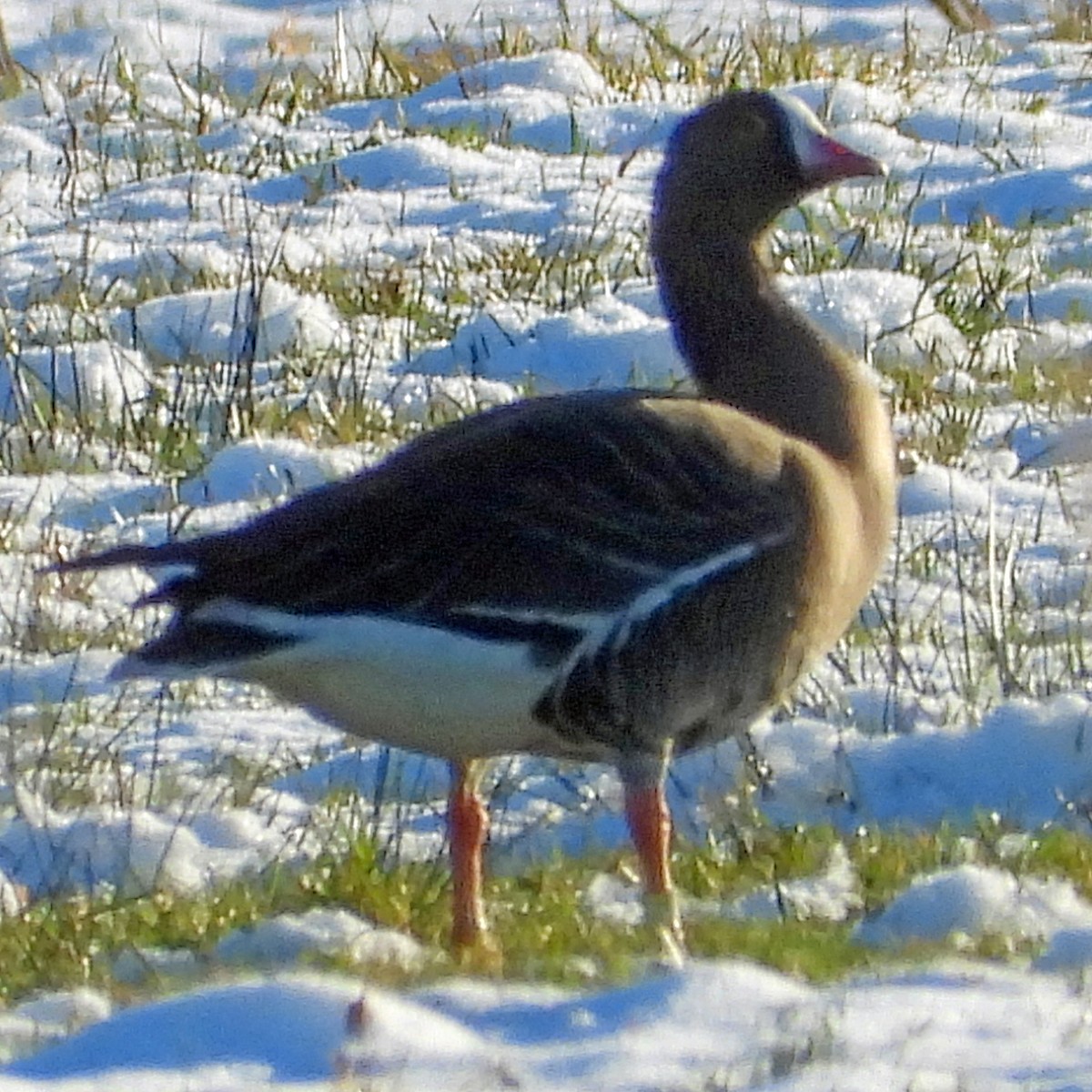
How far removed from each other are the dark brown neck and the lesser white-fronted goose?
182 mm

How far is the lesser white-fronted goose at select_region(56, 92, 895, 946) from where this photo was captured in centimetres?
439

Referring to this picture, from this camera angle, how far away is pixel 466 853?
179 inches

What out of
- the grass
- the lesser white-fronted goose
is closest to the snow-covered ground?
the grass

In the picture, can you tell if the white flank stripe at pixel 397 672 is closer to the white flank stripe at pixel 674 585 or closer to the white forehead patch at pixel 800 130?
the white flank stripe at pixel 674 585

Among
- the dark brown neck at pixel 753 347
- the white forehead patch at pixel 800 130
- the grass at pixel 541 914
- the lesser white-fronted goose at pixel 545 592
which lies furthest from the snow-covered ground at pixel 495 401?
the white forehead patch at pixel 800 130

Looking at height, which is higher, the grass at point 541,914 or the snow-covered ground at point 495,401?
the grass at point 541,914

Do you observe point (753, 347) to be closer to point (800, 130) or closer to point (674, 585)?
point (800, 130)

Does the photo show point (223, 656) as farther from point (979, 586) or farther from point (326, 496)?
point (979, 586)

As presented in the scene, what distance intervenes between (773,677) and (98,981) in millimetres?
1204

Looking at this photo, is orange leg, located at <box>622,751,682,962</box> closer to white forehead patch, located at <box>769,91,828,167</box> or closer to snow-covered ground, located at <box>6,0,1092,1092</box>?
snow-covered ground, located at <box>6,0,1092,1092</box>

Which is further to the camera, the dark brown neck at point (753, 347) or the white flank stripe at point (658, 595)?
the dark brown neck at point (753, 347)

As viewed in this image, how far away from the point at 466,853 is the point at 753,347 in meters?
1.15

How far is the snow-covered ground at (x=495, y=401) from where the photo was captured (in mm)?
3375

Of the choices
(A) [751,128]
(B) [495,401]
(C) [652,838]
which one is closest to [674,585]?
(C) [652,838]
